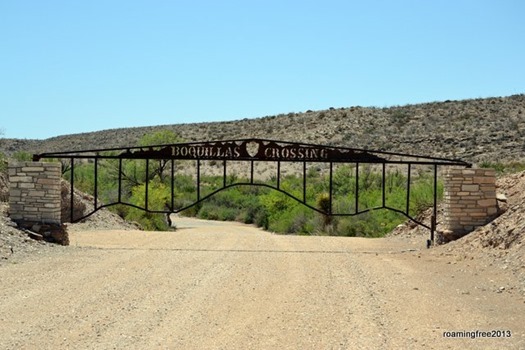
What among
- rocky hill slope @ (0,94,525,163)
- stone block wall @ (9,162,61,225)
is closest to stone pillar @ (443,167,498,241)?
stone block wall @ (9,162,61,225)

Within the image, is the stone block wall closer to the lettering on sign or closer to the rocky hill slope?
the lettering on sign

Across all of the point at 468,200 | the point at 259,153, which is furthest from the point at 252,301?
the point at 468,200

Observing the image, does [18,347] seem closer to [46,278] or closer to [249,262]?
[46,278]

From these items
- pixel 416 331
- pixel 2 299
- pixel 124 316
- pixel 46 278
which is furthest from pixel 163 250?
pixel 416 331

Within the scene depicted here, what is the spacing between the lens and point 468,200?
771 inches

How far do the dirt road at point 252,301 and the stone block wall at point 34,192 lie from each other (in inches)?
63.3

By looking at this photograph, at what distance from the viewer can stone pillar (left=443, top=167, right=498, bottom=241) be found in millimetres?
19578

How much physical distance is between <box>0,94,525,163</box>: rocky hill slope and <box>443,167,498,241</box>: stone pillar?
110 feet

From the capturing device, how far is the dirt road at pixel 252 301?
916 cm

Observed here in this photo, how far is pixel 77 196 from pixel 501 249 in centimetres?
1634

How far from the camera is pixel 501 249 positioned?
16453 mm

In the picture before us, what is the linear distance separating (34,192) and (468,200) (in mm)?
10874

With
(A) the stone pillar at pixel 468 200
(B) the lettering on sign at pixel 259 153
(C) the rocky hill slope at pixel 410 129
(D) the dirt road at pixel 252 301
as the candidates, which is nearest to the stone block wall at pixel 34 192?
(D) the dirt road at pixel 252 301

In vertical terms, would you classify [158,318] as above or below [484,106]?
below
